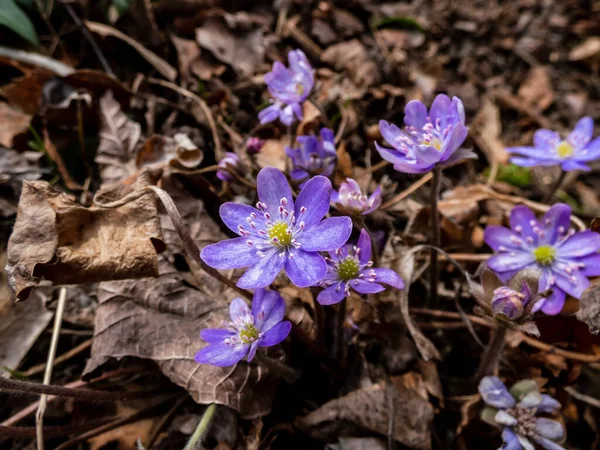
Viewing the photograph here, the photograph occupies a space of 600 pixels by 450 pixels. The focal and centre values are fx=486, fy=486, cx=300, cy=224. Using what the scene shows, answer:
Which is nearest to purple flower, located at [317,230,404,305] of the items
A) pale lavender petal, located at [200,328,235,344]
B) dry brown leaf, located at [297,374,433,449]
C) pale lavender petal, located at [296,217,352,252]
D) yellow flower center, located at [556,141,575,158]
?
pale lavender petal, located at [296,217,352,252]

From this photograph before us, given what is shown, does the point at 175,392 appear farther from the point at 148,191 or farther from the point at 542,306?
the point at 542,306

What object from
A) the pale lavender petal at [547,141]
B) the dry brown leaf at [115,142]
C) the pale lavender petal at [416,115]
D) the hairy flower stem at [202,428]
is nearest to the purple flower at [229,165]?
the dry brown leaf at [115,142]

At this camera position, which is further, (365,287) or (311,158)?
(311,158)

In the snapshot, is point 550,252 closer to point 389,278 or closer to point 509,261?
point 509,261

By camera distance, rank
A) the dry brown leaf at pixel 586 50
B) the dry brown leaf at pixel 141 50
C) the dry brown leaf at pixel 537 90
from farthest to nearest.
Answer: the dry brown leaf at pixel 586 50 < the dry brown leaf at pixel 537 90 < the dry brown leaf at pixel 141 50

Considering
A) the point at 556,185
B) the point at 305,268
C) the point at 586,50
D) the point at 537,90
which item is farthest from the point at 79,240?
the point at 586,50

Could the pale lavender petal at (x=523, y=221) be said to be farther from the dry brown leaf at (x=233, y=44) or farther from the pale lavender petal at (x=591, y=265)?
the dry brown leaf at (x=233, y=44)

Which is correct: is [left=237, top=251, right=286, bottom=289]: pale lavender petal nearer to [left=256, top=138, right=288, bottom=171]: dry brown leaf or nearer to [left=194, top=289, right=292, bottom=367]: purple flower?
[left=194, top=289, right=292, bottom=367]: purple flower
